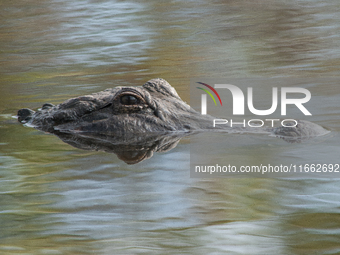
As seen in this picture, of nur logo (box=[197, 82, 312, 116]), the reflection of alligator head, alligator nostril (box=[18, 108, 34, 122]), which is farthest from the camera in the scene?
alligator nostril (box=[18, 108, 34, 122])

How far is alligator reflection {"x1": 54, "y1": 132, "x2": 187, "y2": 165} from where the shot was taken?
450 centimetres

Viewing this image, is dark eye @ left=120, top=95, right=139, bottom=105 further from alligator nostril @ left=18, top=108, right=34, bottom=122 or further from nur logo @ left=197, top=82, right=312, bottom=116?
alligator nostril @ left=18, top=108, right=34, bottom=122

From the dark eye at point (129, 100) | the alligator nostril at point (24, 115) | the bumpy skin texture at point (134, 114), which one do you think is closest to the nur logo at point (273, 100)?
the bumpy skin texture at point (134, 114)

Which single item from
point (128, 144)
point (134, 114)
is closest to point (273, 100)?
point (134, 114)

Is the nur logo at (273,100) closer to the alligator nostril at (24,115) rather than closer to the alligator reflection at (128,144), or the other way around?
the alligator reflection at (128,144)

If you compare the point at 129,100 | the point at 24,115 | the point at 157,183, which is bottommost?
the point at 157,183

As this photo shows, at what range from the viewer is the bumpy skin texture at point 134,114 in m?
5.05

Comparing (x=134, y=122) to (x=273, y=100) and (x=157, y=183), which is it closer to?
(x=157, y=183)

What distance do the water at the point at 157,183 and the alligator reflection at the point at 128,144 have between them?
93mm

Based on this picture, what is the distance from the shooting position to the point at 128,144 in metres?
4.80

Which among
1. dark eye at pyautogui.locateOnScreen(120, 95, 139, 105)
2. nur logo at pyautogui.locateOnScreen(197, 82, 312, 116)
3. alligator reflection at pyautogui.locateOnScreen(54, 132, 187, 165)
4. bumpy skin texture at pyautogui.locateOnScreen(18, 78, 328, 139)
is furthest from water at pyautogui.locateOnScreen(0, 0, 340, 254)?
dark eye at pyautogui.locateOnScreen(120, 95, 139, 105)

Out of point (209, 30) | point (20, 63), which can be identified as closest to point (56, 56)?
point (20, 63)

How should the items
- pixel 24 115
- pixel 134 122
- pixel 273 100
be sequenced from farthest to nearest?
1. pixel 273 100
2. pixel 24 115
3. pixel 134 122

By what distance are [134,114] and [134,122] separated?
0.28ft
